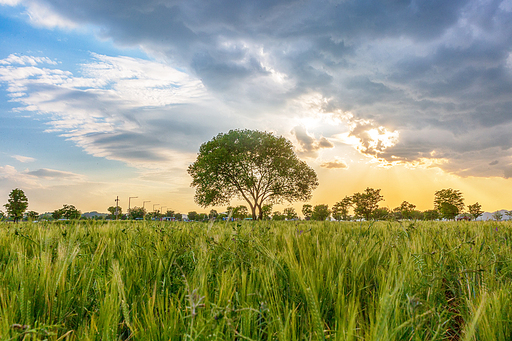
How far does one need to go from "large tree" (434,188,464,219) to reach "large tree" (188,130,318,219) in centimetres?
4862

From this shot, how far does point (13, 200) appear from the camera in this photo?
71.0 metres

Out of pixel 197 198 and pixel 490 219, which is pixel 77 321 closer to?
pixel 490 219

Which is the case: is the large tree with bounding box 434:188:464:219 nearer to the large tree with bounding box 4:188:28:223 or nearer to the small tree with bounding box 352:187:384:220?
the small tree with bounding box 352:187:384:220

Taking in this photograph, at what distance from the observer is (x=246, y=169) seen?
1539 inches

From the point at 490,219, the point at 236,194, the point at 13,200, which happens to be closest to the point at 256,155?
the point at 236,194

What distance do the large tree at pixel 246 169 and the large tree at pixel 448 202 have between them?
48621 millimetres

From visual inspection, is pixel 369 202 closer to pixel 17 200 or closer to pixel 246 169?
pixel 246 169

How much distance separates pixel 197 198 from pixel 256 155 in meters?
11.2

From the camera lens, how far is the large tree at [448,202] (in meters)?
69.8

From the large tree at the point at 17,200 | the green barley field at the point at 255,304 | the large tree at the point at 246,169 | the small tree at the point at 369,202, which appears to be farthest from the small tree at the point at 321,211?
the green barley field at the point at 255,304

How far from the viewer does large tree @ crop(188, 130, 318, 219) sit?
1515 inches

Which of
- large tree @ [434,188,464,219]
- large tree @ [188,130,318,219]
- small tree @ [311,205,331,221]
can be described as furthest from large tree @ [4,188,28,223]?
large tree @ [434,188,464,219]

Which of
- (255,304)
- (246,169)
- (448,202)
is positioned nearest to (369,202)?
(448,202)

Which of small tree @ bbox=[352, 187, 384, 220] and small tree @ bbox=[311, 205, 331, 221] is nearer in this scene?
small tree @ bbox=[352, 187, 384, 220]
